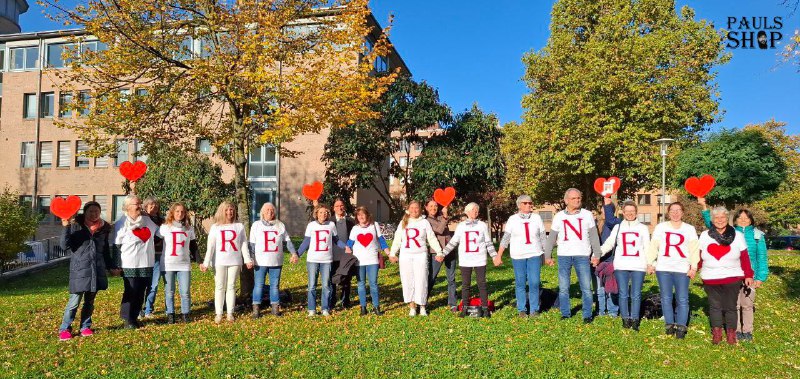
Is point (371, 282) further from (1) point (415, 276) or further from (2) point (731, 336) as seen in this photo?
(2) point (731, 336)

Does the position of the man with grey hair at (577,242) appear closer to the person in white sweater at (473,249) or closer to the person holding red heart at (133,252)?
the person in white sweater at (473,249)

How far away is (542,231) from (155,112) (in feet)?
25.3

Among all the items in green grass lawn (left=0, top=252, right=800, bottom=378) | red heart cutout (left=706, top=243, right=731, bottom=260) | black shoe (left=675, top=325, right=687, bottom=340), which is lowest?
green grass lawn (left=0, top=252, right=800, bottom=378)

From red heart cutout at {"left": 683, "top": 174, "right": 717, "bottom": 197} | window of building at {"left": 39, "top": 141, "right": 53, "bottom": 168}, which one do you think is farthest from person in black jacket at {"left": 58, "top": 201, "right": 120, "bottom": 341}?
window of building at {"left": 39, "top": 141, "right": 53, "bottom": 168}

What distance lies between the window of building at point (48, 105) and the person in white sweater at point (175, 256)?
117 ft

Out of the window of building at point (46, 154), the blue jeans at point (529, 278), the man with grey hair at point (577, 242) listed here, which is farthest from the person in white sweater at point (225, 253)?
the window of building at point (46, 154)

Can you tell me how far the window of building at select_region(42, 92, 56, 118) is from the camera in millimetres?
37938

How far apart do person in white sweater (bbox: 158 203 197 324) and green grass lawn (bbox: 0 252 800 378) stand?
37 centimetres

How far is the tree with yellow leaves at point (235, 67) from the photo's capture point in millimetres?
10219

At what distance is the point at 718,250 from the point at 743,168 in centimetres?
1190

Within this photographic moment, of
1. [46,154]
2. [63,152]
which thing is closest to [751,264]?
[63,152]

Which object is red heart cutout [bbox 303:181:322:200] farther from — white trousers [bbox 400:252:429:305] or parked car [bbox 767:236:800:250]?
parked car [bbox 767:236:800:250]

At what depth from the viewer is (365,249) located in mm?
9062

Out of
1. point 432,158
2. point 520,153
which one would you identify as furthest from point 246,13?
point 520,153
